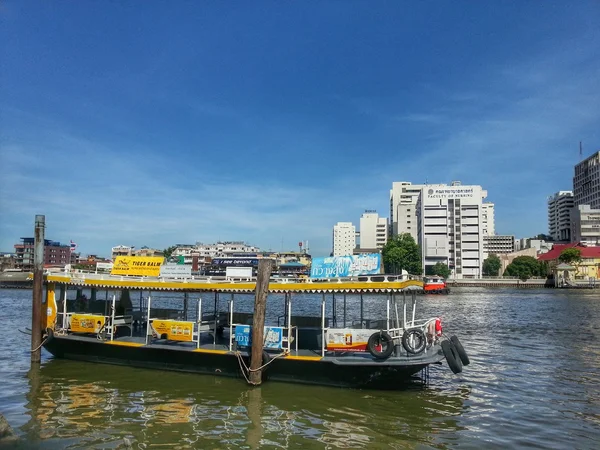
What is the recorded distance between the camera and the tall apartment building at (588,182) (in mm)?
160875

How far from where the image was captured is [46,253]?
14938cm

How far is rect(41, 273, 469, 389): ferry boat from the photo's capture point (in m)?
14.8

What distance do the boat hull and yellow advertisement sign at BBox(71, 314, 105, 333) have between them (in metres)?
0.43

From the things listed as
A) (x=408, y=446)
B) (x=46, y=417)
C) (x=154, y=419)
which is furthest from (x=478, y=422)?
(x=46, y=417)

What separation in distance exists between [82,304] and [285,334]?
9860mm

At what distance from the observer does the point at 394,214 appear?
174 m

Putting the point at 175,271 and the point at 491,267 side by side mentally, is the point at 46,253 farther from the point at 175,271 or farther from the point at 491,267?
the point at 175,271

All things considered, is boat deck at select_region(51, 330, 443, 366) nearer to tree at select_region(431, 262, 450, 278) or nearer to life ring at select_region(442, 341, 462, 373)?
life ring at select_region(442, 341, 462, 373)

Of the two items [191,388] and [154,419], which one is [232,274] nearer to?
[191,388]

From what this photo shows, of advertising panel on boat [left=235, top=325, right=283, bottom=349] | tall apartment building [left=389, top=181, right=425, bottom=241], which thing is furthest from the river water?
tall apartment building [left=389, top=181, right=425, bottom=241]

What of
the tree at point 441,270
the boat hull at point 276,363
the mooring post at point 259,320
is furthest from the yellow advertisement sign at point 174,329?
the tree at point 441,270

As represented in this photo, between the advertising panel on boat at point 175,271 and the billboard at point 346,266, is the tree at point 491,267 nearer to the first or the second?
the billboard at point 346,266

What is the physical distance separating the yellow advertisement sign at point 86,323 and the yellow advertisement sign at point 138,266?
1875 mm

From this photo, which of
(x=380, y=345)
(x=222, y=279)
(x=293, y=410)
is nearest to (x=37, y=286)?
(x=222, y=279)
